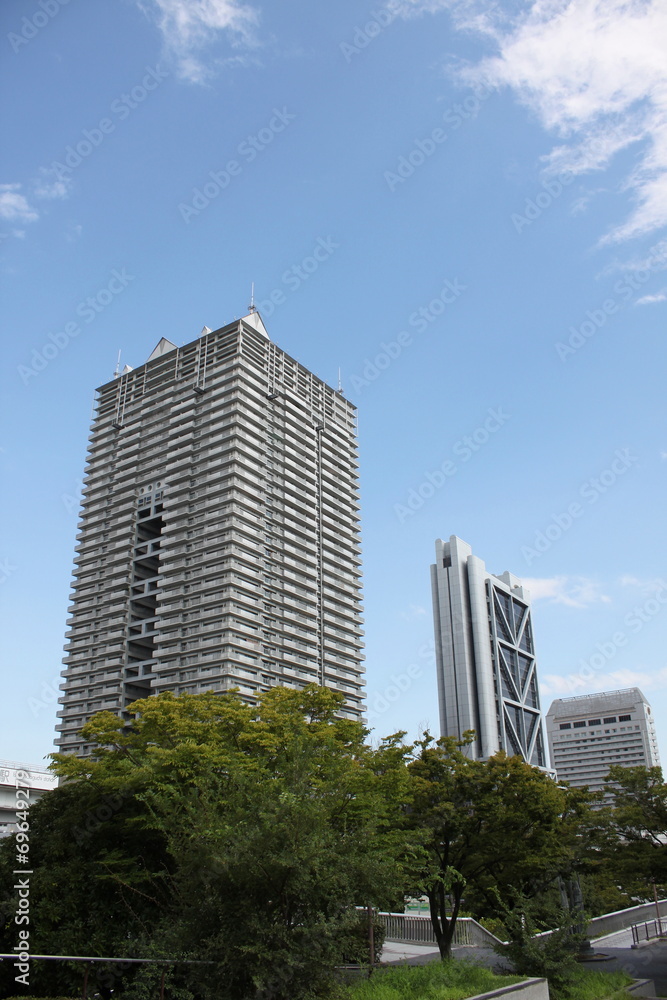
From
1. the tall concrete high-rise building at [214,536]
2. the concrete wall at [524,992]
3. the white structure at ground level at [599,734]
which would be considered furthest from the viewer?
the white structure at ground level at [599,734]

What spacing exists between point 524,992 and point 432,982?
1961mm

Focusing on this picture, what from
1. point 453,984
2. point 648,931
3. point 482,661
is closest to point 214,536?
point 482,661

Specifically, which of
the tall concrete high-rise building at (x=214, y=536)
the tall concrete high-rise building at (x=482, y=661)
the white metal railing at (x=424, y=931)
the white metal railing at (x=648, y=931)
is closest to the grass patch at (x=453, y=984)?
the white metal railing at (x=424, y=931)

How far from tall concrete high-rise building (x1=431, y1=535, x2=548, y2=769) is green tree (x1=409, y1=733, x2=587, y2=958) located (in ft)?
319

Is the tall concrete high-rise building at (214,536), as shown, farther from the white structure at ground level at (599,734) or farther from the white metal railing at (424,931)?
the white structure at ground level at (599,734)

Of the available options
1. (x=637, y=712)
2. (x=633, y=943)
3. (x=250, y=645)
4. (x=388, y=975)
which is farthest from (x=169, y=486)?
(x=637, y=712)

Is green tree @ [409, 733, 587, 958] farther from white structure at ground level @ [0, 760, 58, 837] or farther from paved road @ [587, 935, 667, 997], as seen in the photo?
white structure at ground level @ [0, 760, 58, 837]

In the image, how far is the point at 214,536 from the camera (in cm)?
10069

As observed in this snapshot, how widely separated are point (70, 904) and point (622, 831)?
20.9 meters

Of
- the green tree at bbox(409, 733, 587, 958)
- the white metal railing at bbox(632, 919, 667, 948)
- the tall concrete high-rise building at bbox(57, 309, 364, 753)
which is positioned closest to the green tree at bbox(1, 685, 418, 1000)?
the green tree at bbox(409, 733, 587, 958)

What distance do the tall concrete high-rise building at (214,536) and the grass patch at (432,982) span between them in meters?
75.5

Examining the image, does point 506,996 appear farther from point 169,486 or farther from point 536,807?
point 169,486

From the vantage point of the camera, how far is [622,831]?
97.3 ft

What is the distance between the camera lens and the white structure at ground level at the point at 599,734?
179375 mm
